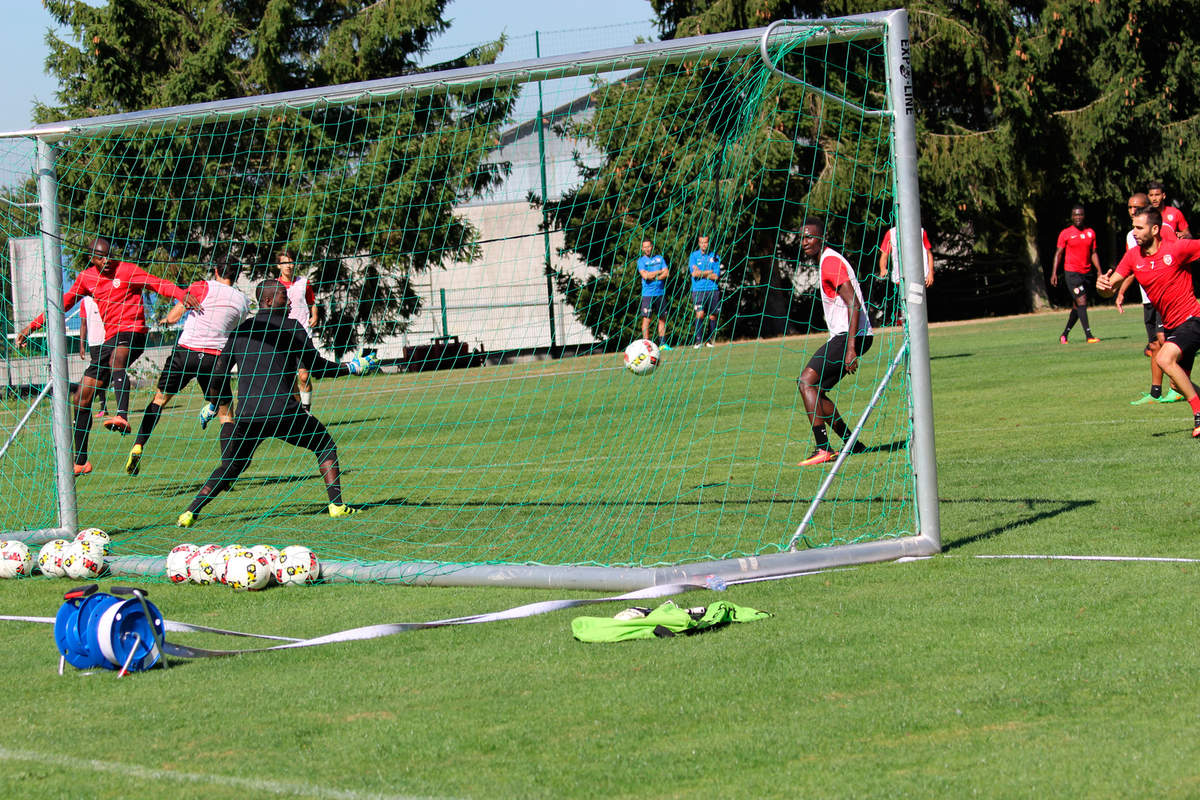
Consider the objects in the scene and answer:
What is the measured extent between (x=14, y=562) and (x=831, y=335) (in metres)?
6.70

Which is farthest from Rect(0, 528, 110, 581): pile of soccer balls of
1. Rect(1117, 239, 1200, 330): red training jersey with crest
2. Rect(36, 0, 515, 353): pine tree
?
Rect(1117, 239, 1200, 330): red training jersey with crest

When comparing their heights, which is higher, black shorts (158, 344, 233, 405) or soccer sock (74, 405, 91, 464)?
black shorts (158, 344, 233, 405)

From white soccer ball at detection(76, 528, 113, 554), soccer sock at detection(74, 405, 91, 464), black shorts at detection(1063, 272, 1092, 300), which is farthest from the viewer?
black shorts at detection(1063, 272, 1092, 300)

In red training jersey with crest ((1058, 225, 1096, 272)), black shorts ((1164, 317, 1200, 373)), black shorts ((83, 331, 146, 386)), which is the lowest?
black shorts ((1164, 317, 1200, 373))

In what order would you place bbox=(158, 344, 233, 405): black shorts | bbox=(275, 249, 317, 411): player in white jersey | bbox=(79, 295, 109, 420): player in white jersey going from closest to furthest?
bbox=(158, 344, 233, 405): black shorts
bbox=(79, 295, 109, 420): player in white jersey
bbox=(275, 249, 317, 411): player in white jersey

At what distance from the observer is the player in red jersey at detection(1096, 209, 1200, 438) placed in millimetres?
11195

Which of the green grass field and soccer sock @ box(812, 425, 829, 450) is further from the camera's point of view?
soccer sock @ box(812, 425, 829, 450)

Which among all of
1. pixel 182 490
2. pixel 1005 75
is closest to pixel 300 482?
pixel 182 490

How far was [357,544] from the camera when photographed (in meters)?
8.55

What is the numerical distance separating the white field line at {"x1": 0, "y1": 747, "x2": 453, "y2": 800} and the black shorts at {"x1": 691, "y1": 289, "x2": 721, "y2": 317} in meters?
8.84

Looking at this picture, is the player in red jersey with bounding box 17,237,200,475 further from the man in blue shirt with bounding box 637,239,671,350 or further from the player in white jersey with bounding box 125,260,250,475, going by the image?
the man in blue shirt with bounding box 637,239,671,350

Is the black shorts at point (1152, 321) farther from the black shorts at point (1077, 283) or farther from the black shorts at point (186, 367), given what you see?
the black shorts at point (186, 367)

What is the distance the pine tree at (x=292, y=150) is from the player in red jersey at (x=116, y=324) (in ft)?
1.27

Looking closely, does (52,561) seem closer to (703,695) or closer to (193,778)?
(193,778)
